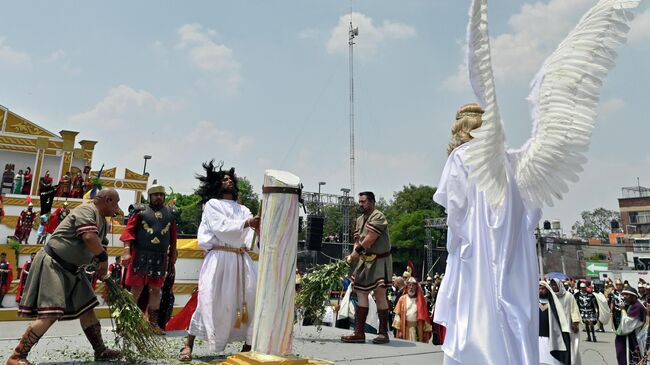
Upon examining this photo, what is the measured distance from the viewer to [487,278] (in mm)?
2527

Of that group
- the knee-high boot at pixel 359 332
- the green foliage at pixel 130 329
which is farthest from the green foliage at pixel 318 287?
the green foliage at pixel 130 329

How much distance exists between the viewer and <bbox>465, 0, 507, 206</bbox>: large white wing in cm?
241

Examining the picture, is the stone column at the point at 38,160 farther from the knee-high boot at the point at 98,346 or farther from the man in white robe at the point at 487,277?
the man in white robe at the point at 487,277

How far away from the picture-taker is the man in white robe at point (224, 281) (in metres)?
4.21

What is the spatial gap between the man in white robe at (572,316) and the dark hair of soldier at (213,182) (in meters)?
5.99

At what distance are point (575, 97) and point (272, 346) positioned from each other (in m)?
2.57

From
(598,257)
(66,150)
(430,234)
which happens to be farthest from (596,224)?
(66,150)

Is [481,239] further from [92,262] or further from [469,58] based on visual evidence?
[92,262]

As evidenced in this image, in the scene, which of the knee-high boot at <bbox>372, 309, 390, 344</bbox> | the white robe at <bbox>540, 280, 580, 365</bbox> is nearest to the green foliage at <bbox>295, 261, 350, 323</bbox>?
the knee-high boot at <bbox>372, 309, 390, 344</bbox>

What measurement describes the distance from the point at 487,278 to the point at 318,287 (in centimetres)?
386

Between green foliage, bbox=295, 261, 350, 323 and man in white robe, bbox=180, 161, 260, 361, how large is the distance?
1.71m

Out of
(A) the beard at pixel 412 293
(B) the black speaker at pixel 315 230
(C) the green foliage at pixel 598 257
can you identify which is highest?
(C) the green foliage at pixel 598 257

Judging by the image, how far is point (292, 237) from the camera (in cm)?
337

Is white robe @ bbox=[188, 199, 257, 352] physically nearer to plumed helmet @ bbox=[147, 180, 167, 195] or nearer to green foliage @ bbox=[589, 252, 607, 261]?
plumed helmet @ bbox=[147, 180, 167, 195]
